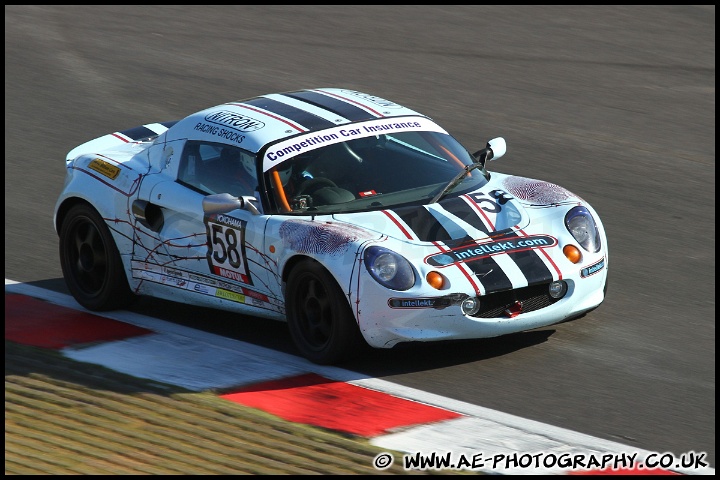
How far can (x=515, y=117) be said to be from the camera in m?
12.8

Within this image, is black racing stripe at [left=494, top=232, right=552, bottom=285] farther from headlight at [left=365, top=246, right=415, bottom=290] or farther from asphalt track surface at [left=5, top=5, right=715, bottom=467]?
headlight at [left=365, top=246, right=415, bottom=290]

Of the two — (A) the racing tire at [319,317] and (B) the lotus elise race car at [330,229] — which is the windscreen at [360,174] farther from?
(A) the racing tire at [319,317]

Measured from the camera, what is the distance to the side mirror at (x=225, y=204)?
7.46 metres

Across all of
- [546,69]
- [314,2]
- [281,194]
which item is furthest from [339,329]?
[314,2]

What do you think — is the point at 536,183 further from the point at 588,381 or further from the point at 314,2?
the point at 314,2

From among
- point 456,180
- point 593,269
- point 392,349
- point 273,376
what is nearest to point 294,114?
point 456,180

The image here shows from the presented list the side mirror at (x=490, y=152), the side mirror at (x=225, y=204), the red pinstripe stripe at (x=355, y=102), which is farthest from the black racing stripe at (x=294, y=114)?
the side mirror at (x=490, y=152)

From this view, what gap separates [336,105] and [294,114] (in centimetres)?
33

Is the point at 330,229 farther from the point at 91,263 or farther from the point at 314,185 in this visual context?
the point at 91,263

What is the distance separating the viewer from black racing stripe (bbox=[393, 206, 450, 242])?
719cm

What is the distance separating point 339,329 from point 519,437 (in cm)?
134

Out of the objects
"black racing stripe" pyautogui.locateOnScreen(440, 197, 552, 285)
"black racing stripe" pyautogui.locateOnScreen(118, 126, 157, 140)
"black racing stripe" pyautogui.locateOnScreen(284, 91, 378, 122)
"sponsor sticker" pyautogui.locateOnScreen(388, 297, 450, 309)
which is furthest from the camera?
"black racing stripe" pyautogui.locateOnScreen(118, 126, 157, 140)

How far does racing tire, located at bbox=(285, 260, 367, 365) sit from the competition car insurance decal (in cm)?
45

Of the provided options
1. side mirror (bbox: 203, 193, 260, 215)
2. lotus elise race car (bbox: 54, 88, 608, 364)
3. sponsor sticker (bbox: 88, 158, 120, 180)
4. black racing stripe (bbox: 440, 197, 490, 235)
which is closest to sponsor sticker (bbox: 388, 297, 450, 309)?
lotus elise race car (bbox: 54, 88, 608, 364)
